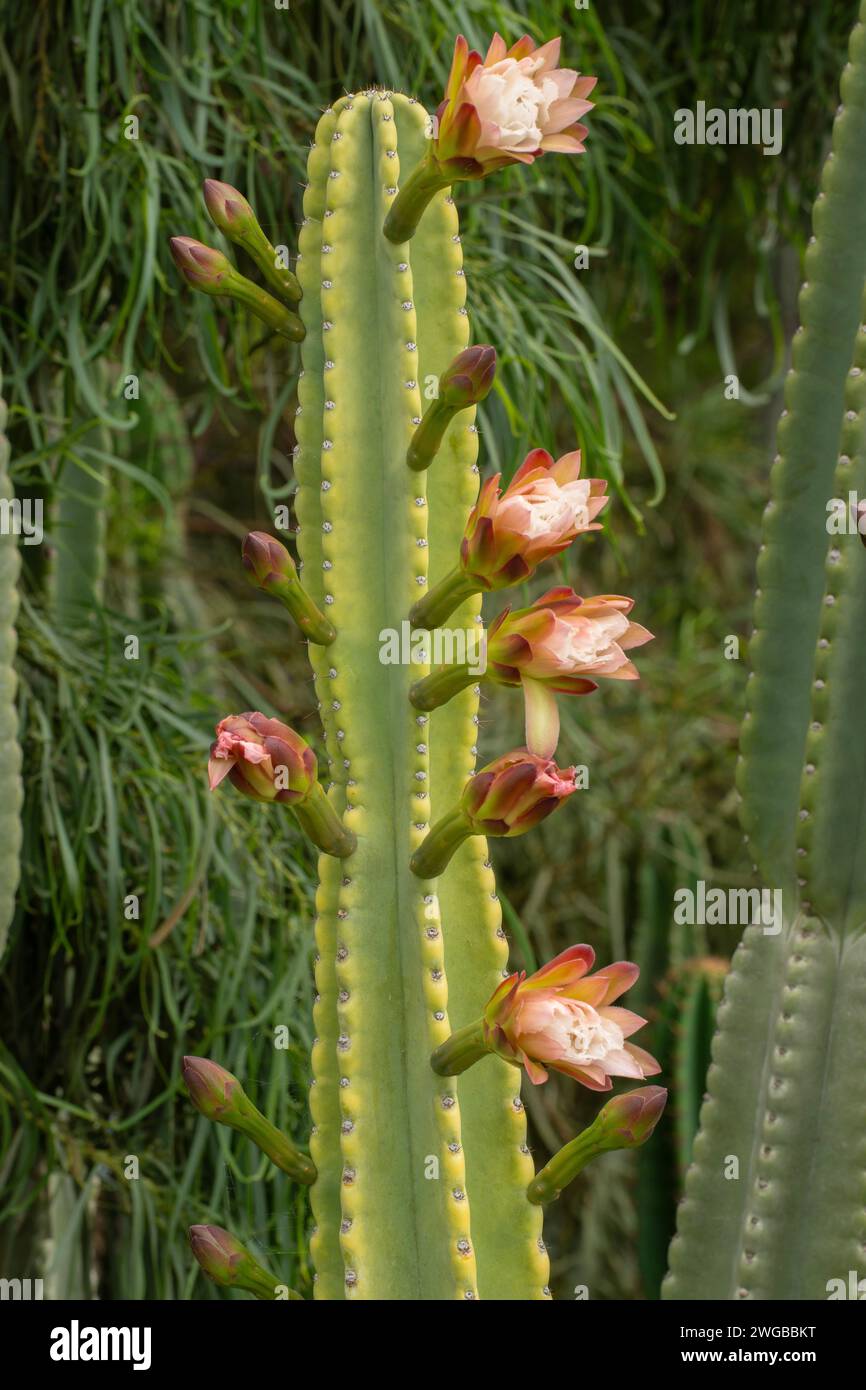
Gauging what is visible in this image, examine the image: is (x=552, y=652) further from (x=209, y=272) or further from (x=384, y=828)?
(x=209, y=272)

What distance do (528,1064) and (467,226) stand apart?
80cm

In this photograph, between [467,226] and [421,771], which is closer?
[421,771]

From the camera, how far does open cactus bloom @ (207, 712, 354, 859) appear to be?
65cm

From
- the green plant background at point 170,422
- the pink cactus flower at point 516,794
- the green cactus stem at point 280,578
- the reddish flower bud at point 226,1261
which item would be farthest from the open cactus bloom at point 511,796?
the green plant background at point 170,422

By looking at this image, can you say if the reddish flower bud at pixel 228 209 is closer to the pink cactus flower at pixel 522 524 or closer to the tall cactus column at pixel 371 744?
the tall cactus column at pixel 371 744

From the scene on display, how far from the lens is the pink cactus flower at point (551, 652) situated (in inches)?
25.9

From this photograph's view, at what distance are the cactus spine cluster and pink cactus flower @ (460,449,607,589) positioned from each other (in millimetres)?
56

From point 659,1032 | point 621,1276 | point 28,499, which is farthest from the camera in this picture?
point 621,1276

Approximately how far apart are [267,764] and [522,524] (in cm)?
14

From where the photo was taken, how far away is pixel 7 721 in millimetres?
895
